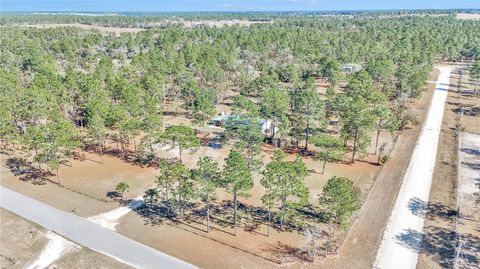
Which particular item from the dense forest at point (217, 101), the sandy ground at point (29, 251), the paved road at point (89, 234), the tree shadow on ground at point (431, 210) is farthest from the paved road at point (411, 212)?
the sandy ground at point (29, 251)

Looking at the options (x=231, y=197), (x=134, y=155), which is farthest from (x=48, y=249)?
(x=134, y=155)

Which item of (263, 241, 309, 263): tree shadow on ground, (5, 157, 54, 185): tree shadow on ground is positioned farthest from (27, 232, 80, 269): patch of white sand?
(263, 241, 309, 263): tree shadow on ground

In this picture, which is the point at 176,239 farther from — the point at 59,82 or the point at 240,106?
the point at 59,82

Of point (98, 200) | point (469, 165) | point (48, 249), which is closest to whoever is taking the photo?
point (48, 249)

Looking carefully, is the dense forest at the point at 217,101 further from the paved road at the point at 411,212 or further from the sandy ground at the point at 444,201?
the sandy ground at the point at 444,201

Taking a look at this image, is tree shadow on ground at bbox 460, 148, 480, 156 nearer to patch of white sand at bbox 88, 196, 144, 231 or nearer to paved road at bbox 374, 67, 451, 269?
paved road at bbox 374, 67, 451, 269

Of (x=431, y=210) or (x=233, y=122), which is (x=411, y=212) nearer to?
(x=431, y=210)
